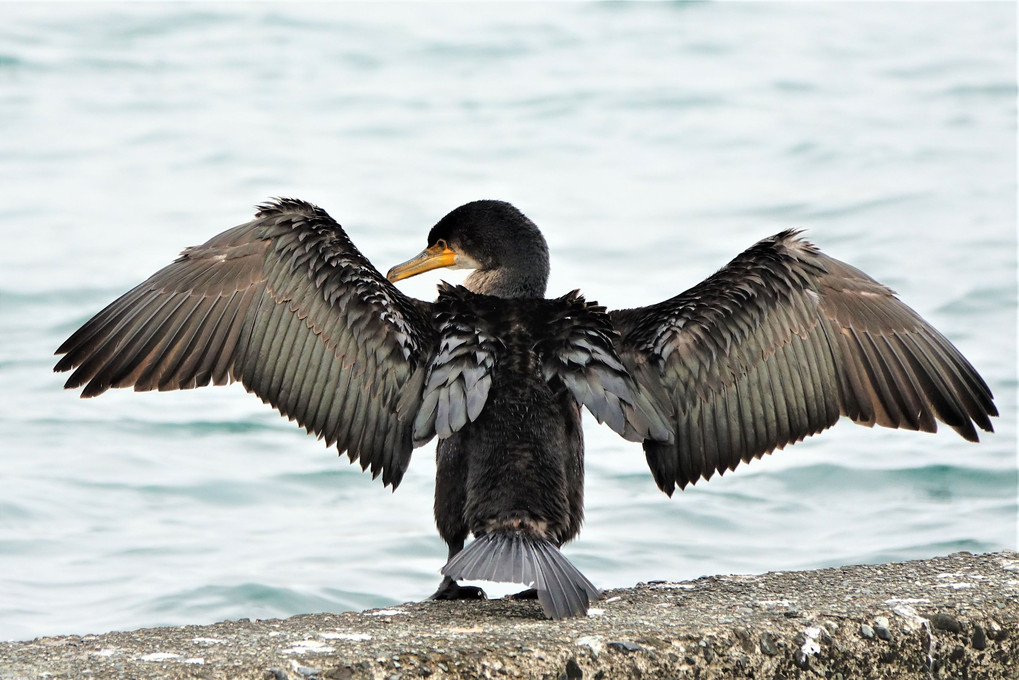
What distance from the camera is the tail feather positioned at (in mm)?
3941

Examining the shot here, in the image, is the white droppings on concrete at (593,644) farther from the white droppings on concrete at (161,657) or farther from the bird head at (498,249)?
the bird head at (498,249)

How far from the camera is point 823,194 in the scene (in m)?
13.3

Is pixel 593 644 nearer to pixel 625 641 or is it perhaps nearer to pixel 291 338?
pixel 625 641

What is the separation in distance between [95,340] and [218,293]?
416 millimetres

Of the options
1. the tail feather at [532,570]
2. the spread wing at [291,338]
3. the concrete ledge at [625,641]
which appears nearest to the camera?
the concrete ledge at [625,641]

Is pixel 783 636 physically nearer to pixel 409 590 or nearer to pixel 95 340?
pixel 95 340

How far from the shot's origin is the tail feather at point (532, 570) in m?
3.94

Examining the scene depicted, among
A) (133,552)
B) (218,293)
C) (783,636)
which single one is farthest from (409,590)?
(783,636)

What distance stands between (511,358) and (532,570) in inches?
31.8

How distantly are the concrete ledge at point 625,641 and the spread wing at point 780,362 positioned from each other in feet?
2.08

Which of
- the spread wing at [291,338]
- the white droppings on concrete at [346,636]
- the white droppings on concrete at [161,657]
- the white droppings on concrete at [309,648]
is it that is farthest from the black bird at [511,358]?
the white droppings on concrete at [161,657]

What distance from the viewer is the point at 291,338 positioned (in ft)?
15.4

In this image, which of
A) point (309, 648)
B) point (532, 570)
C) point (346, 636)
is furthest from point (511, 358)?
point (309, 648)

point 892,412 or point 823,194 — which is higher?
point 823,194
